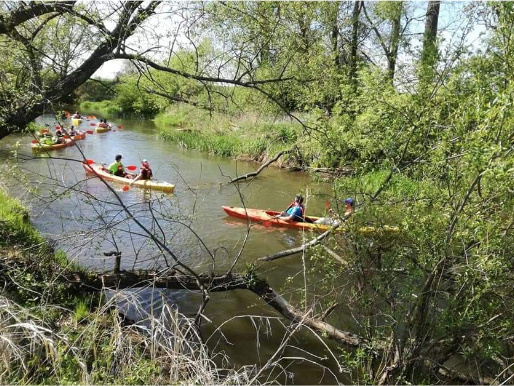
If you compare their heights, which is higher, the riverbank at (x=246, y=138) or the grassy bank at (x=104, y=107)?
the grassy bank at (x=104, y=107)

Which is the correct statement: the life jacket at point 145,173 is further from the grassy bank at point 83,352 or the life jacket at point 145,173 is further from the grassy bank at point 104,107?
the grassy bank at point 104,107

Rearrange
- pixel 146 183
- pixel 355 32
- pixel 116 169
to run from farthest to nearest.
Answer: pixel 355 32 < pixel 116 169 < pixel 146 183

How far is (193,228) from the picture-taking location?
9.21 m

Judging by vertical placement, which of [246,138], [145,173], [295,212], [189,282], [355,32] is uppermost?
[355,32]

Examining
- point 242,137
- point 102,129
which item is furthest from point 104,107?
point 242,137

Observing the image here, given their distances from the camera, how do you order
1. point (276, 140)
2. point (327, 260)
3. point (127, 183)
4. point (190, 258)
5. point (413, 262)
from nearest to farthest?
point (413, 262), point (327, 260), point (190, 258), point (127, 183), point (276, 140)

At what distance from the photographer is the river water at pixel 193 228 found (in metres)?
4.69

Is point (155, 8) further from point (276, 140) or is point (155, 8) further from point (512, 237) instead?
point (276, 140)

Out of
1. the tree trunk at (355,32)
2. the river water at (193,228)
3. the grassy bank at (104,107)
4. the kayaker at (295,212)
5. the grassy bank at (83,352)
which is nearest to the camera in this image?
the grassy bank at (83,352)

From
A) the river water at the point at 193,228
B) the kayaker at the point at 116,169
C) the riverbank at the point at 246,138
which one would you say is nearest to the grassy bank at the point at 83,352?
the river water at the point at 193,228

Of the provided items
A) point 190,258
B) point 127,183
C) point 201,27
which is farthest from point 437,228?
point 127,183

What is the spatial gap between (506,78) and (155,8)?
3.84m

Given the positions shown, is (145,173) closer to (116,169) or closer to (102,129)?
(116,169)

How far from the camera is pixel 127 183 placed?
Result: 12055mm
